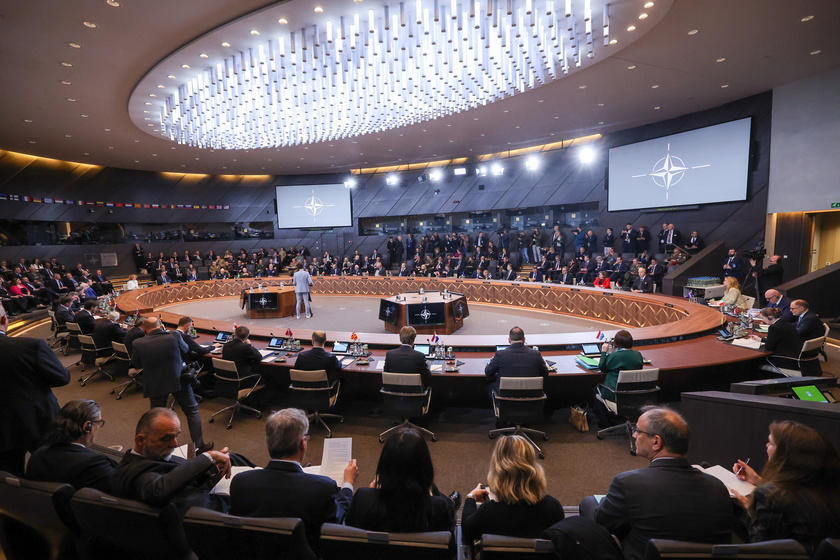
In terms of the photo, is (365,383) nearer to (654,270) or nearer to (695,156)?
(654,270)

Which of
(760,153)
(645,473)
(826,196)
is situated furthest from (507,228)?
(645,473)

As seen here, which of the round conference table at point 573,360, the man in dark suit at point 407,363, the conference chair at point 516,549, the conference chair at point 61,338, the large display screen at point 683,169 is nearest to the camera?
the conference chair at point 516,549

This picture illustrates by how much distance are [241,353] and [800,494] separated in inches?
186

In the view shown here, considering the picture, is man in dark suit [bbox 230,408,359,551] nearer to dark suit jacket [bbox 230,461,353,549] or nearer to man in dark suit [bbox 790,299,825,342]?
dark suit jacket [bbox 230,461,353,549]

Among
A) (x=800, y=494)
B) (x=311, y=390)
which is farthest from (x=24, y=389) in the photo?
(x=800, y=494)

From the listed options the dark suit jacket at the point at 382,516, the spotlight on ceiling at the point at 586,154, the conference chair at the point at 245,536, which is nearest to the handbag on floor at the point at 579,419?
the dark suit jacket at the point at 382,516

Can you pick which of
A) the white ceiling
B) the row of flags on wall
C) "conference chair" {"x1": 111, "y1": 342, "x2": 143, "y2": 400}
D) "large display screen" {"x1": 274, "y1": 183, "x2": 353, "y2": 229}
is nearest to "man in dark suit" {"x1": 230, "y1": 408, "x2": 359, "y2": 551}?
"conference chair" {"x1": 111, "y1": 342, "x2": 143, "y2": 400}

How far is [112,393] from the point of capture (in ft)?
18.3

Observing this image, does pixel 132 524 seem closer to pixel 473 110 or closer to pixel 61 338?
pixel 61 338

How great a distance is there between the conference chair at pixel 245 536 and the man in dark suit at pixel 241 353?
3.20m

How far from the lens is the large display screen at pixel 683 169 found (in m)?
10.7

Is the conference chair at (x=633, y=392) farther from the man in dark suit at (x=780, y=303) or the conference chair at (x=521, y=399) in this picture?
the man in dark suit at (x=780, y=303)

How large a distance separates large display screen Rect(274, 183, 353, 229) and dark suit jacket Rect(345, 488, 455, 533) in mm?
19407

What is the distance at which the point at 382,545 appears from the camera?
4.72 ft
